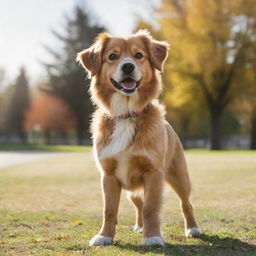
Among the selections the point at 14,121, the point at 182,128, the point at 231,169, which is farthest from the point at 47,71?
the point at 231,169

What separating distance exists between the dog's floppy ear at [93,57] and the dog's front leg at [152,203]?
151 centimetres

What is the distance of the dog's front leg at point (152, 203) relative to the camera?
5.18 metres

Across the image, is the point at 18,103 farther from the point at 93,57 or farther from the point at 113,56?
the point at 113,56

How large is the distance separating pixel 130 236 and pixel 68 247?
37.7 inches

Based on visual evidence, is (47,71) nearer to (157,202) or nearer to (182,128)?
(182,128)

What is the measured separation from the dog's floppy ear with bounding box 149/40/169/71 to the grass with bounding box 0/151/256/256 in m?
1.56

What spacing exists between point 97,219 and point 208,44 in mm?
26137

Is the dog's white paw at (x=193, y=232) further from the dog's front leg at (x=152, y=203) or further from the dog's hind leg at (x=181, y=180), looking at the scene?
the dog's front leg at (x=152, y=203)

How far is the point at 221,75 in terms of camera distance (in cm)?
3391

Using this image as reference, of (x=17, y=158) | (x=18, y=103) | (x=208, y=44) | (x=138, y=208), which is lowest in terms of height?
(x=17, y=158)

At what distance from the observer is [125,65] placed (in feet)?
17.9

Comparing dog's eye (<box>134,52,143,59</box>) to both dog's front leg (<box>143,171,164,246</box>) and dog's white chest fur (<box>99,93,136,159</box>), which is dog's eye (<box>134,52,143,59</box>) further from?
dog's front leg (<box>143,171,164,246</box>)

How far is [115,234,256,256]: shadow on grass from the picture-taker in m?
4.76

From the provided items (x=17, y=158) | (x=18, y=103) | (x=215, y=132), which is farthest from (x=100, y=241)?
(x=18, y=103)
